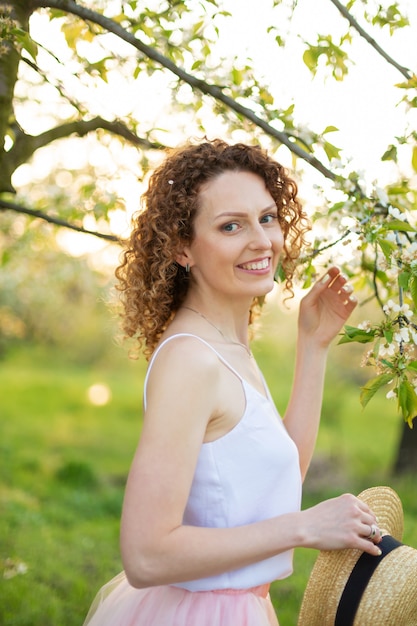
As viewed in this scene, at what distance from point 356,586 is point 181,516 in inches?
18.6

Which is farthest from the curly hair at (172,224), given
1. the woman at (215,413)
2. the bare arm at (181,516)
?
the bare arm at (181,516)

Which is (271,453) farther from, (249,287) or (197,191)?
(197,191)

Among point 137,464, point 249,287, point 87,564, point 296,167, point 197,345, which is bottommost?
point 87,564

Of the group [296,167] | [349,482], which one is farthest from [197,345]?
[349,482]

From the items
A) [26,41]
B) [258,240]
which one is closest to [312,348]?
[258,240]

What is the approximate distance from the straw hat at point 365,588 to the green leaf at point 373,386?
1.13 feet

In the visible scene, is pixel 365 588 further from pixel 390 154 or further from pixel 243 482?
pixel 390 154

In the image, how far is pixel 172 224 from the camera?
205 centimetres

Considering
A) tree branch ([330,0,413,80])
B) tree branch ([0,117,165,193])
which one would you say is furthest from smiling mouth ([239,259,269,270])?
tree branch ([0,117,165,193])

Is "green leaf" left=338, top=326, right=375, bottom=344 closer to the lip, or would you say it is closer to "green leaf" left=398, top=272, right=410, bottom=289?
"green leaf" left=398, top=272, right=410, bottom=289

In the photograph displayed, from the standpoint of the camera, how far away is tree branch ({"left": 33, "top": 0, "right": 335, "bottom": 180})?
2426 millimetres

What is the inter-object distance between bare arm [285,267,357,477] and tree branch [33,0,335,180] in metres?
0.37

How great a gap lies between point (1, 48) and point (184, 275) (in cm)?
105

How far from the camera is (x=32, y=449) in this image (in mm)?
11688
